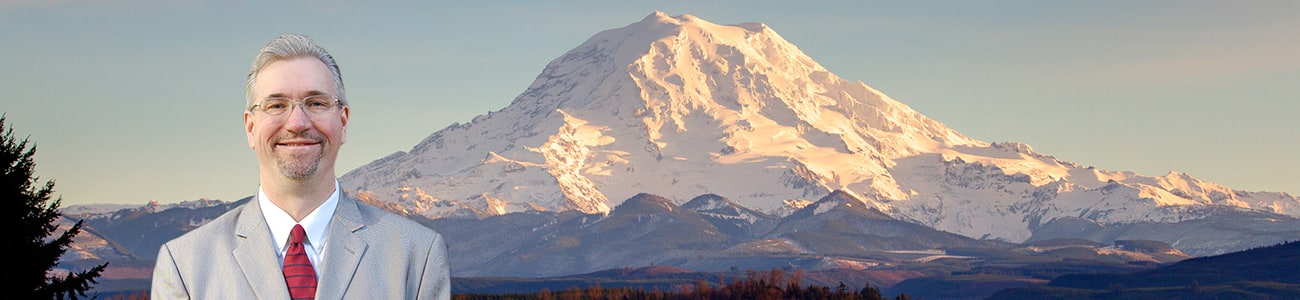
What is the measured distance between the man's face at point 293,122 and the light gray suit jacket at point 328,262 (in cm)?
51

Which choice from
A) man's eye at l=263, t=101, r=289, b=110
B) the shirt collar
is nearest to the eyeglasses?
man's eye at l=263, t=101, r=289, b=110

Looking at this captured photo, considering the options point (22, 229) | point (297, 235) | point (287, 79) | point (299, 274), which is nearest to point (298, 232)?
point (297, 235)

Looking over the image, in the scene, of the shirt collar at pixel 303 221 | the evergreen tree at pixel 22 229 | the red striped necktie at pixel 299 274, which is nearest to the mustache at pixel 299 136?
the shirt collar at pixel 303 221

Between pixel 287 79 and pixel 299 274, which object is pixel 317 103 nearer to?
pixel 287 79

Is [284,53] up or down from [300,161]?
up

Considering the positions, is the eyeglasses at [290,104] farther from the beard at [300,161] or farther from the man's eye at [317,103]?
the beard at [300,161]

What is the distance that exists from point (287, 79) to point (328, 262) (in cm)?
122

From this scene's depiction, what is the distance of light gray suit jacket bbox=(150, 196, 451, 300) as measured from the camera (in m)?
13.0

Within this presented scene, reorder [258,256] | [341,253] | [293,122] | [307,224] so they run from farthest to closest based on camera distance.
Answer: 1. [307,224]
2. [341,253]
3. [258,256]
4. [293,122]

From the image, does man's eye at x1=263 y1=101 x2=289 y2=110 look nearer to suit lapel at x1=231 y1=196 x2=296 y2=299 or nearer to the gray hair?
the gray hair

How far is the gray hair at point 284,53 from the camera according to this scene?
41.8 ft

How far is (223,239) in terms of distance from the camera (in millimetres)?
13297

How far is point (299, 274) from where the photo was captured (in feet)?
42.2

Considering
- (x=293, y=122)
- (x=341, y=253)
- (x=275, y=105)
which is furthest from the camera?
(x=341, y=253)
